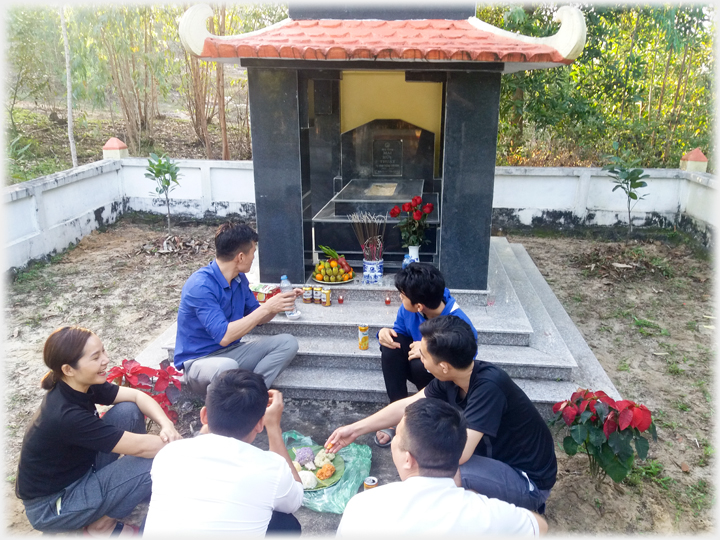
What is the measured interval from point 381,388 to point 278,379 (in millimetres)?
829

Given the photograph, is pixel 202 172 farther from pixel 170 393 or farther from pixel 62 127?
pixel 170 393

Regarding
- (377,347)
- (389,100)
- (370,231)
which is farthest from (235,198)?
(377,347)

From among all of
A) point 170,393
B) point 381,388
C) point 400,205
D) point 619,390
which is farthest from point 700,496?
point 400,205

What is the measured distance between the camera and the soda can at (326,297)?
512 cm

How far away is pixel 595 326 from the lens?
19.1 ft

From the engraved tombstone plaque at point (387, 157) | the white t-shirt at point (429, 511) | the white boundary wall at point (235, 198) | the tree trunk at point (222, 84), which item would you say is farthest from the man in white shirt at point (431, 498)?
the tree trunk at point (222, 84)

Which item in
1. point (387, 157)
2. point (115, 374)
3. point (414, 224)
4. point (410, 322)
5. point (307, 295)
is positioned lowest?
point (307, 295)

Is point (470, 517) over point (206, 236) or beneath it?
over

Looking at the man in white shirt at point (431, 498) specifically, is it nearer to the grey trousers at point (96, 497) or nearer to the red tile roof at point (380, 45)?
the grey trousers at point (96, 497)

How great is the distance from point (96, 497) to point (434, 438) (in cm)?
185

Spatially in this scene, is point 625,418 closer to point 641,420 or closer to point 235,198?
point 641,420

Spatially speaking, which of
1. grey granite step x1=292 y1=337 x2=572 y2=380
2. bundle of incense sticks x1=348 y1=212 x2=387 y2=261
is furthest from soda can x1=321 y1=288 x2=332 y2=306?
bundle of incense sticks x1=348 y1=212 x2=387 y2=261

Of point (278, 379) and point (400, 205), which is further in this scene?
point (400, 205)

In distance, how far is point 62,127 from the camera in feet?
40.4
